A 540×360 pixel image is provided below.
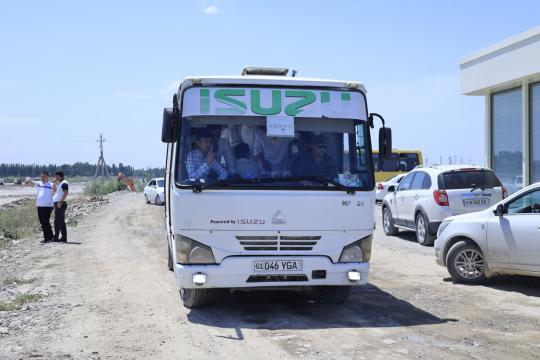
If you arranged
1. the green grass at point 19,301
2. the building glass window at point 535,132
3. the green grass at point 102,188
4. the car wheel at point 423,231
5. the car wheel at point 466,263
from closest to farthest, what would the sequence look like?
the green grass at point 19,301, the car wheel at point 466,263, the car wheel at point 423,231, the building glass window at point 535,132, the green grass at point 102,188

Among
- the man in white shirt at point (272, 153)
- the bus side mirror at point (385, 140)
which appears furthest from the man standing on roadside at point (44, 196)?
the bus side mirror at point (385, 140)

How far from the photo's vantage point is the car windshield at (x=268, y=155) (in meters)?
7.55

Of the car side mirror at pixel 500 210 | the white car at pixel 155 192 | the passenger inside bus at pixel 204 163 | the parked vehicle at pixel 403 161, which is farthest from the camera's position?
the white car at pixel 155 192

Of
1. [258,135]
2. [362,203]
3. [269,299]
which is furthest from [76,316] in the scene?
[362,203]

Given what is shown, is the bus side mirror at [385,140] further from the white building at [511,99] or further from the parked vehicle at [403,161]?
the parked vehicle at [403,161]

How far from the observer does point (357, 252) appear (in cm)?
775

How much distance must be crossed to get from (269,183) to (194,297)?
1.76 metres

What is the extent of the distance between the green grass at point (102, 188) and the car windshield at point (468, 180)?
46.9m

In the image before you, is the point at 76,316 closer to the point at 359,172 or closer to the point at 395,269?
the point at 359,172

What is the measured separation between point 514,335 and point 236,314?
10.6 ft

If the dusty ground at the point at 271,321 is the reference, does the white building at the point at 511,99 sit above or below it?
above

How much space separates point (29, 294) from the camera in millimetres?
9539

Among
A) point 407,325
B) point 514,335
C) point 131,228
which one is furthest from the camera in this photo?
point 131,228

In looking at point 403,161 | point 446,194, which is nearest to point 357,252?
point 446,194
